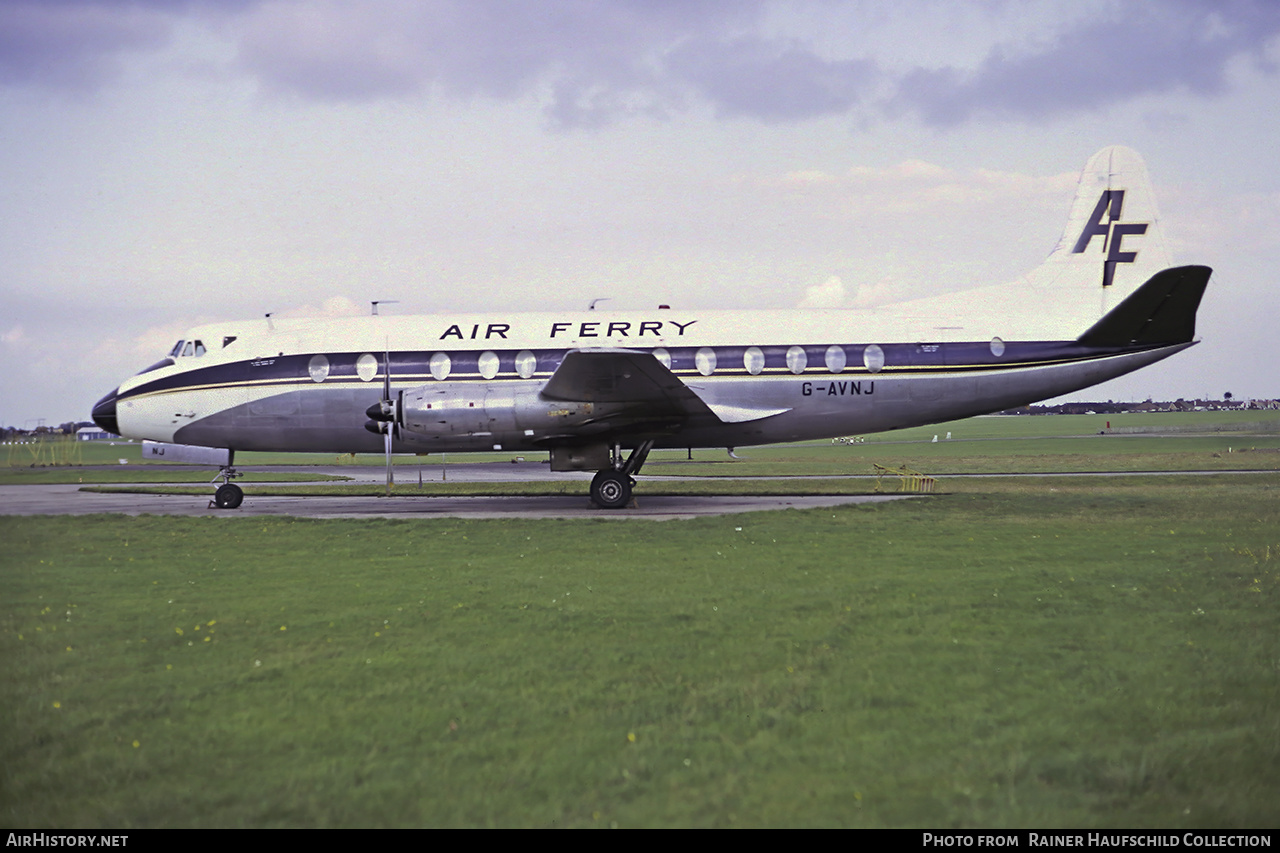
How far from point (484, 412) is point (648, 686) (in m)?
14.2

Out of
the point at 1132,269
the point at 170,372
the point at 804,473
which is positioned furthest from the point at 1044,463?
the point at 170,372

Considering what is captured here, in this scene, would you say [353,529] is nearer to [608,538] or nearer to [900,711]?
[608,538]

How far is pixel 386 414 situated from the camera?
66.7ft

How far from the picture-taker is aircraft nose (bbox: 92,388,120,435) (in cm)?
2300

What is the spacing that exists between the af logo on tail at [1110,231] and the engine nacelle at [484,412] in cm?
1354

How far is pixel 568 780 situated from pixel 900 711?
2.47m

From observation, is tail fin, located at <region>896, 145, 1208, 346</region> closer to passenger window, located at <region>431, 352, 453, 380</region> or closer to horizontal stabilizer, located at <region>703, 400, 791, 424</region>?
horizontal stabilizer, located at <region>703, 400, 791, 424</region>

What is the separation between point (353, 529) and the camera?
17.1 m

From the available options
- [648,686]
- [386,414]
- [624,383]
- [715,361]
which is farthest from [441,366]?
[648,686]

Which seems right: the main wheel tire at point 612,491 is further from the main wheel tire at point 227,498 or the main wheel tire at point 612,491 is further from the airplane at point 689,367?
the main wheel tire at point 227,498

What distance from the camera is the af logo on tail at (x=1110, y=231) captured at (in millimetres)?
22328

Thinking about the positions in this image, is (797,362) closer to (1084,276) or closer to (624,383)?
(624,383)

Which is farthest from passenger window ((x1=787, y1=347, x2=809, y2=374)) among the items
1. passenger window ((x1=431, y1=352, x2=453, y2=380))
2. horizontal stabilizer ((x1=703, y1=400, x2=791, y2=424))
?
passenger window ((x1=431, y1=352, x2=453, y2=380))

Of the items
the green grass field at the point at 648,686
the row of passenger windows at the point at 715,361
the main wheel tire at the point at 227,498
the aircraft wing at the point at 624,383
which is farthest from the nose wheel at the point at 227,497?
the aircraft wing at the point at 624,383
